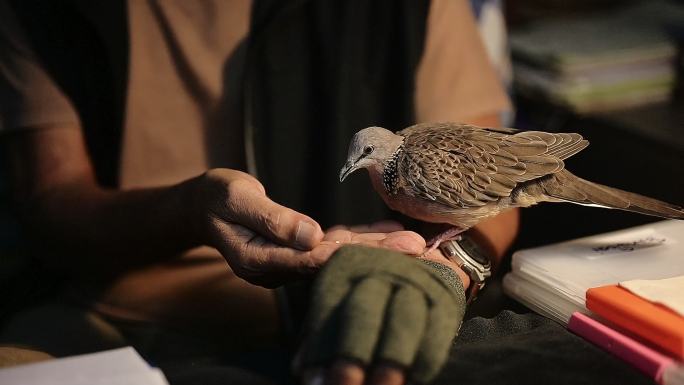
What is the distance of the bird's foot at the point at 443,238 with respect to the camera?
928 millimetres

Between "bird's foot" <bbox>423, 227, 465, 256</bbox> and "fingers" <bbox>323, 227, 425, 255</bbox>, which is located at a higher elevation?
"fingers" <bbox>323, 227, 425, 255</bbox>

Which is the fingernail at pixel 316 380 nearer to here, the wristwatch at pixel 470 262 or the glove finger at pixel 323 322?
the glove finger at pixel 323 322

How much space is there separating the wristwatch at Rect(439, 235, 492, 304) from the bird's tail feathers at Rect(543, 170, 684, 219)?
0.12m

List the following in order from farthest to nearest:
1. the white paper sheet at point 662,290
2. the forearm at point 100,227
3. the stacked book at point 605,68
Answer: the stacked book at point 605,68 → the forearm at point 100,227 → the white paper sheet at point 662,290

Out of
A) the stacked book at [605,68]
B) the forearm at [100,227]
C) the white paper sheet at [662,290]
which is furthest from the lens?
the stacked book at [605,68]

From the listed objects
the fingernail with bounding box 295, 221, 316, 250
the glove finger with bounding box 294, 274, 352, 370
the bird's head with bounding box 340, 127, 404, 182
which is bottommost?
the glove finger with bounding box 294, 274, 352, 370

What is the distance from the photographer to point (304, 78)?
1358 mm

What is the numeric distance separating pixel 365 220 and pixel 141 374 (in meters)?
0.68

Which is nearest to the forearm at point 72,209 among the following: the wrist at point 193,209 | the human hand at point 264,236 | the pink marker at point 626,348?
the wrist at point 193,209

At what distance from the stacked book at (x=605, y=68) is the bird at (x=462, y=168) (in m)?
0.97

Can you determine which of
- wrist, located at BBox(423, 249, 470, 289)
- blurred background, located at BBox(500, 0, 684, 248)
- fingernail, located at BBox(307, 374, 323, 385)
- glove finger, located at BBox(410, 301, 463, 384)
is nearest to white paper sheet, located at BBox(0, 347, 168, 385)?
fingernail, located at BBox(307, 374, 323, 385)

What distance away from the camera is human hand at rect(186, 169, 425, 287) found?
81cm

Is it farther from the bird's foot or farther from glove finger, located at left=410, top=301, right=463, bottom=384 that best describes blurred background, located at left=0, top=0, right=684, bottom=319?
glove finger, located at left=410, top=301, right=463, bottom=384

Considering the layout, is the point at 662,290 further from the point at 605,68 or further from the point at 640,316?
the point at 605,68
